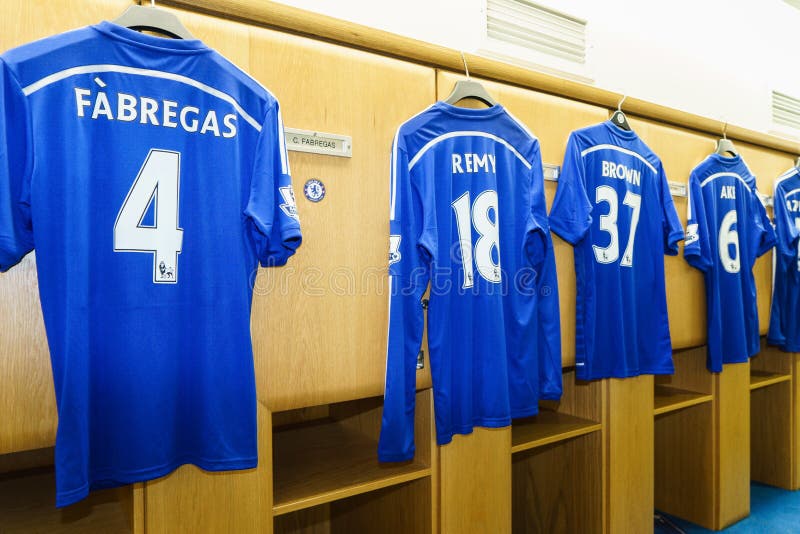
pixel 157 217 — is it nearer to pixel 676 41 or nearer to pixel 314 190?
pixel 314 190

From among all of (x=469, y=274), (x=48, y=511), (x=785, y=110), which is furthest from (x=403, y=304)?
(x=785, y=110)

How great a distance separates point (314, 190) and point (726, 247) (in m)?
2.06

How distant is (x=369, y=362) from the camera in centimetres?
141

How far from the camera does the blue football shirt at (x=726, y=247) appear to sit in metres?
2.20

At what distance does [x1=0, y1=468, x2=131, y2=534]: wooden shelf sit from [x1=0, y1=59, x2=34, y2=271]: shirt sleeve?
2.34 ft

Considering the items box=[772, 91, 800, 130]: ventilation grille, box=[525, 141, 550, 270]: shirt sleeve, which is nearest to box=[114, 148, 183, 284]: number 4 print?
box=[525, 141, 550, 270]: shirt sleeve

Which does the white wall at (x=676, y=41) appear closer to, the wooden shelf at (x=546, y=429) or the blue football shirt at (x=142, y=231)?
the blue football shirt at (x=142, y=231)

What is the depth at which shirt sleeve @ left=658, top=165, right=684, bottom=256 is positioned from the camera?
6.57 ft

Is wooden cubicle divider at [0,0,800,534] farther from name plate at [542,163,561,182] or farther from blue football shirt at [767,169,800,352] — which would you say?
blue football shirt at [767,169,800,352]

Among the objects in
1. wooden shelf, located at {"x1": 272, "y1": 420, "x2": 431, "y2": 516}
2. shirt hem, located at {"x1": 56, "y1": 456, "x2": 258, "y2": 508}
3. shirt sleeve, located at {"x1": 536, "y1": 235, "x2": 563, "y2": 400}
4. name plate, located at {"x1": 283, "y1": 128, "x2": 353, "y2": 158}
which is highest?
name plate, located at {"x1": 283, "y1": 128, "x2": 353, "y2": 158}

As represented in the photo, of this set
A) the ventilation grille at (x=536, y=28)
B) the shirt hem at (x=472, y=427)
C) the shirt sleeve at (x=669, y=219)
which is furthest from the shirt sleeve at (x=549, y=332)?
the ventilation grille at (x=536, y=28)

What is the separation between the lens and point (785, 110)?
3346mm

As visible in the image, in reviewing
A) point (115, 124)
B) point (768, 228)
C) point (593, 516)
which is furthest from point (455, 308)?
point (768, 228)

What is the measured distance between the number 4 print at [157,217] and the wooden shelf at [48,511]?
70 cm
